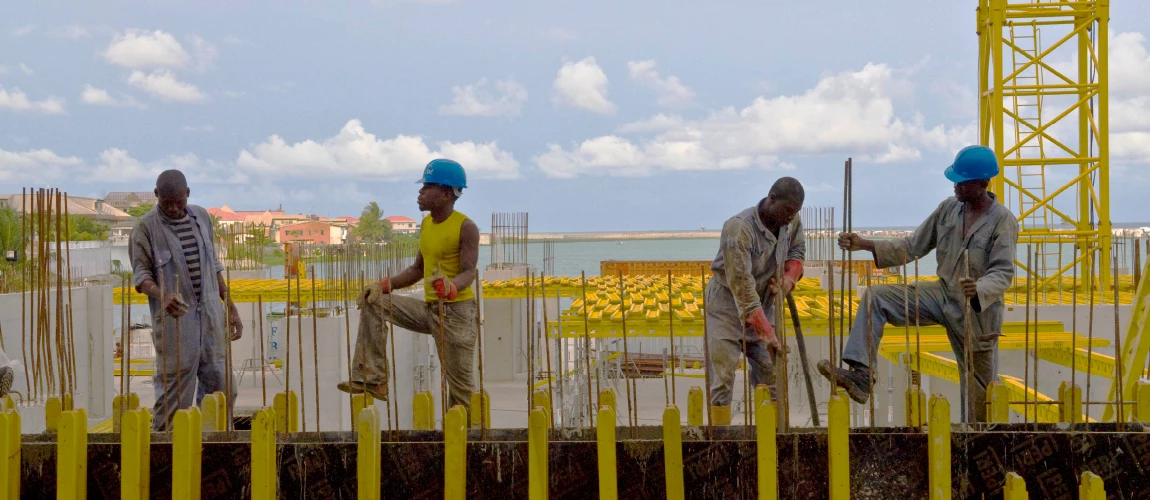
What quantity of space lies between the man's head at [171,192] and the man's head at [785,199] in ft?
10.0

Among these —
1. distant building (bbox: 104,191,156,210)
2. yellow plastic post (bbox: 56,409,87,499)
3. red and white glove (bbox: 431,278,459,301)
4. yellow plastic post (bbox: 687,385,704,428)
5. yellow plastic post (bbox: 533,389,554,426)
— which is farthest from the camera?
distant building (bbox: 104,191,156,210)

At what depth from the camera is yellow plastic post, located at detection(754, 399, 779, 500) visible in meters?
3.22

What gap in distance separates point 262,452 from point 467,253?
1800 mm

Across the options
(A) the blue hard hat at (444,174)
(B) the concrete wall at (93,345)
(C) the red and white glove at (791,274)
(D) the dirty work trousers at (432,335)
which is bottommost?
(B) the concrete wall at (93,345)

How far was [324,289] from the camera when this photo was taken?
10211 mm

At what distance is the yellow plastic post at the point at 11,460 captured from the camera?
3.37 m

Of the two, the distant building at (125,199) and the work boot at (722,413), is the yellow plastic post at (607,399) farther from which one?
the distant building at (125,199)

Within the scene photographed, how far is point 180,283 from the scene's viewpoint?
495cm

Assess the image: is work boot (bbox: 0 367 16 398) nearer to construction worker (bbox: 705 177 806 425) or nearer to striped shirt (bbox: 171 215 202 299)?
striped shirt (bbox: 171 215 202 299)

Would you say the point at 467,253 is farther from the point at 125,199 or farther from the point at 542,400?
the point at 125,199

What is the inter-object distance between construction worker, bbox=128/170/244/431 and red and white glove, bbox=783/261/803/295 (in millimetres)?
2866

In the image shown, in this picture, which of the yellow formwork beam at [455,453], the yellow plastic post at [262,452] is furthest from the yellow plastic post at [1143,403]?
the yellow plastic post at [262,452]

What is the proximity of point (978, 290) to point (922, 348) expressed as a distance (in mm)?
3706

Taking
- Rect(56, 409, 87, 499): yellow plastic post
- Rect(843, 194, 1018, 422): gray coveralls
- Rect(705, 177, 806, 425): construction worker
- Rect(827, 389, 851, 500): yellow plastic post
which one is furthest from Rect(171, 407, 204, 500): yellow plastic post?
Rect(843, 194, 1018, 422): gray coveralls
